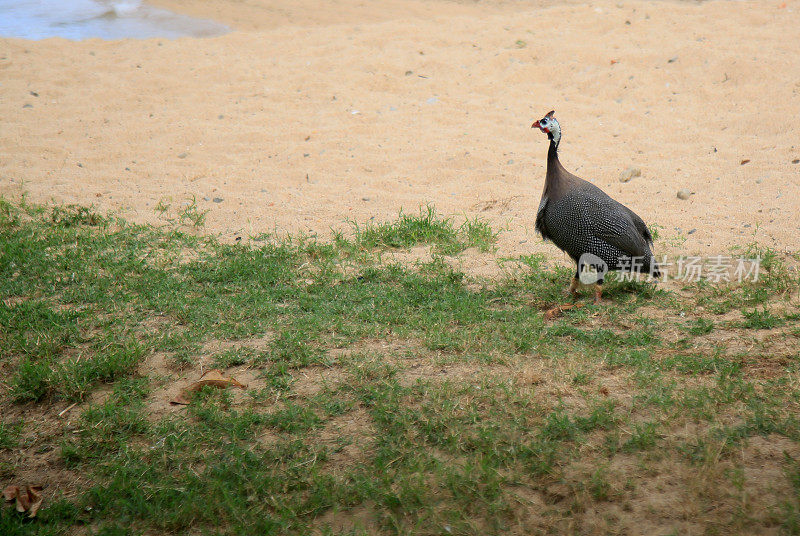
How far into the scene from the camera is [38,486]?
2.92m

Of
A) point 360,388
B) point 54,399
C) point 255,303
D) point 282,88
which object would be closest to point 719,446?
point 360,388

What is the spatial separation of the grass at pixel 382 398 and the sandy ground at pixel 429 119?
3.17 feet

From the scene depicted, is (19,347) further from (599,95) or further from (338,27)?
(338,27)

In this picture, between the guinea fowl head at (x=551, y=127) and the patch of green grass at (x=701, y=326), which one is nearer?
the patch of green grass at (x=701, y=326)

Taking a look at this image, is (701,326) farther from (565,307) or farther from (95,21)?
(95,21)

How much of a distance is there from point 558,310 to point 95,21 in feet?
33.5

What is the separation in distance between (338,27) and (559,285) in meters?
6.67

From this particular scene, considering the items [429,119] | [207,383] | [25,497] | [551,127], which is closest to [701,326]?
[551,127]

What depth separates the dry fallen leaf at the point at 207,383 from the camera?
136 inches

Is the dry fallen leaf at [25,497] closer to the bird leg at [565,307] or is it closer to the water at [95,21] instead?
the bird leg at [565,307]

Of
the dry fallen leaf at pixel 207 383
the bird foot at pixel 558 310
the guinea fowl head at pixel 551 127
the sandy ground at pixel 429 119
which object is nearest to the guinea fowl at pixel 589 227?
the guinea fowl head at pixel 551 127

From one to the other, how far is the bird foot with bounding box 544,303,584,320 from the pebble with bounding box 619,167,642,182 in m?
2.22

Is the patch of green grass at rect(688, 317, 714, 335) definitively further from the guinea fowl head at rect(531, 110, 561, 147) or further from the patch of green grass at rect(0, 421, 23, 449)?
the patch of green grass at rect(0, 421, 23, 449)

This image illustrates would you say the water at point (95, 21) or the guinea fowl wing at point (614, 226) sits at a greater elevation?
the water at point (95, 21)
